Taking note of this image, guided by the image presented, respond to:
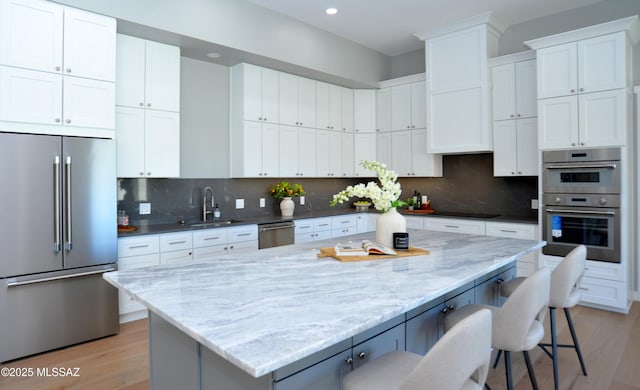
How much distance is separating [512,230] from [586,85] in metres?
1.65

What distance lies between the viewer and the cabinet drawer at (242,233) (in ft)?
13.7

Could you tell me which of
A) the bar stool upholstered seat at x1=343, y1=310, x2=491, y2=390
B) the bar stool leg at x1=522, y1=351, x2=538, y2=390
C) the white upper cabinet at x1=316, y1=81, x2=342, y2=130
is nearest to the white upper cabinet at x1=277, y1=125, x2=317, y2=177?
the white upper cabinet at x1=316, y1=81, x2=342, y2=130

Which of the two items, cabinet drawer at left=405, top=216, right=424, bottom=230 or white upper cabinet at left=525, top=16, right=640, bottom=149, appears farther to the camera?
cabinet drawer at left=405, top=216, right=424, bottom=230

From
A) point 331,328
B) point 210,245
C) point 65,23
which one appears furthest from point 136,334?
point 331,328

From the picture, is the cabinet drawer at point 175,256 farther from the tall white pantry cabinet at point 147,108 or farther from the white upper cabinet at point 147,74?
the white upper cabinet at point 147,74

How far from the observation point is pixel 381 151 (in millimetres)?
5945

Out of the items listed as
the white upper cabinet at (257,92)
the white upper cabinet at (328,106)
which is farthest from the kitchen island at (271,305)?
the white upper cabinet at (328,106)

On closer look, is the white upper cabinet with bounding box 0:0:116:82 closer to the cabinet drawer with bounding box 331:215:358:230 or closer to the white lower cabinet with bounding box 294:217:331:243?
the white lower cabinet with bounding box 294:217:331:243

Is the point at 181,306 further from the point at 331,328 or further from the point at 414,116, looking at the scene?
the point at 414,116

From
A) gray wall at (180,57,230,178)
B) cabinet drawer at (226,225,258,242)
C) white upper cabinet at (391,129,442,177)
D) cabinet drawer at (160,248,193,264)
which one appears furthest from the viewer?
white upper cabinet at (391,129,442,177)

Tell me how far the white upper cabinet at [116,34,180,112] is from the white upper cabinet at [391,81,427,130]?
307 centimetres

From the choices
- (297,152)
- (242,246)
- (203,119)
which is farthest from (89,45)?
(297,152)

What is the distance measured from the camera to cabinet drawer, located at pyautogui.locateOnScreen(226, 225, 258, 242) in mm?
4180

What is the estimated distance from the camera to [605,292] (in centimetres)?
392
